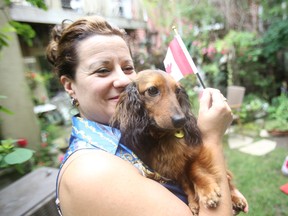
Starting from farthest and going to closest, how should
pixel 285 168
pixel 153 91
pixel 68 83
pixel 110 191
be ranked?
pixel 285 168 < pixel 68 83 < pixel 153 91 < pixel 110 191

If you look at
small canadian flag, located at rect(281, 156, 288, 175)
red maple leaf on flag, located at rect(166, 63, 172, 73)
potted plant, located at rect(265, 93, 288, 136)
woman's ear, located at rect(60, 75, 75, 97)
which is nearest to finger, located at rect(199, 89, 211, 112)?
red maple leaf on flag, located at rect(166, 63, 172, 73)

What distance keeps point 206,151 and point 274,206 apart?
2878 mm

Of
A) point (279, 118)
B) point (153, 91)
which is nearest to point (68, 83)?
point (153, 91)

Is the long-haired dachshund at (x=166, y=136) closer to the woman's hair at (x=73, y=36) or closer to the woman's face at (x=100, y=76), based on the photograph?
the woman's face at (x=100, y=76)

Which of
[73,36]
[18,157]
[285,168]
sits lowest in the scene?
[285,168]

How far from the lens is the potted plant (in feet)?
15.0

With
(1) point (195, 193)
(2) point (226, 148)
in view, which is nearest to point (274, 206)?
(2) point (226, 148)

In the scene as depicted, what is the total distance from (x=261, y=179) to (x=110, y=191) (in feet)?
13.0

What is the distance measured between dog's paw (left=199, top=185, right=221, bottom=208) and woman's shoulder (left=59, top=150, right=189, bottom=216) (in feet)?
0.49

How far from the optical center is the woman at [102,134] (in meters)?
1.01

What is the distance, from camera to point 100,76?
1.28 meters

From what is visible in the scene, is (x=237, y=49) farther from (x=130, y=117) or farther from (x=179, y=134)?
(x=130, y=117)

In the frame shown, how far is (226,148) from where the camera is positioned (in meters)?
5.68

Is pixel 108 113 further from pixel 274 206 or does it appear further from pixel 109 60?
pixel 274 206
